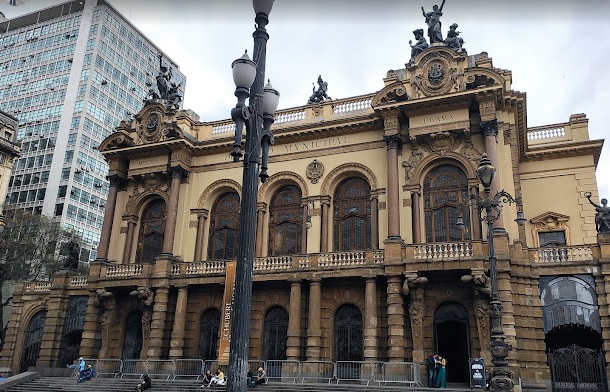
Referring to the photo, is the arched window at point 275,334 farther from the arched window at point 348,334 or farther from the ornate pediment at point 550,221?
the ornate pediment at point 550,221

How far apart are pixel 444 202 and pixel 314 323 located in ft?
27.0

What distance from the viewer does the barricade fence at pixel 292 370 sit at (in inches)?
851

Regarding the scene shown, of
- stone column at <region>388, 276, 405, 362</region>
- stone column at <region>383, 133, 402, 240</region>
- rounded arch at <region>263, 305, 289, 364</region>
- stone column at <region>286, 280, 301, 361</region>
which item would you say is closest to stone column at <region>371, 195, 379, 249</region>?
stone column at <region>383, 133, 402, 240</region>

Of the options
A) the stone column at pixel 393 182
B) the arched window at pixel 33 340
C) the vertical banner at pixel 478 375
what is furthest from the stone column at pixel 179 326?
the vertical banner at pixel 478 375

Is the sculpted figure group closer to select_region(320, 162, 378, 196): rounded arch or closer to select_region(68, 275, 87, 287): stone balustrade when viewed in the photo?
A: select_region(320, 162, 378, 196): rounded arch

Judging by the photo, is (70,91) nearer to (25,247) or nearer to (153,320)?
(25,247)

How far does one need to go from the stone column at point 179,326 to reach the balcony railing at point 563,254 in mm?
16793

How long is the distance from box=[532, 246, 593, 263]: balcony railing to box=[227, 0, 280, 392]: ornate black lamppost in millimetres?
17222

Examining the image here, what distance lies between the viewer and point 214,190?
100ft

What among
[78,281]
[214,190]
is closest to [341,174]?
[214,190]

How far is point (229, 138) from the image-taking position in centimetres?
3023

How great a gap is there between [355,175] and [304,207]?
10.2ft

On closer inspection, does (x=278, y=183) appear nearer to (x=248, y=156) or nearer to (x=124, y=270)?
(x=124, y=270)

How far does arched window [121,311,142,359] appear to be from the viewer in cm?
2895
